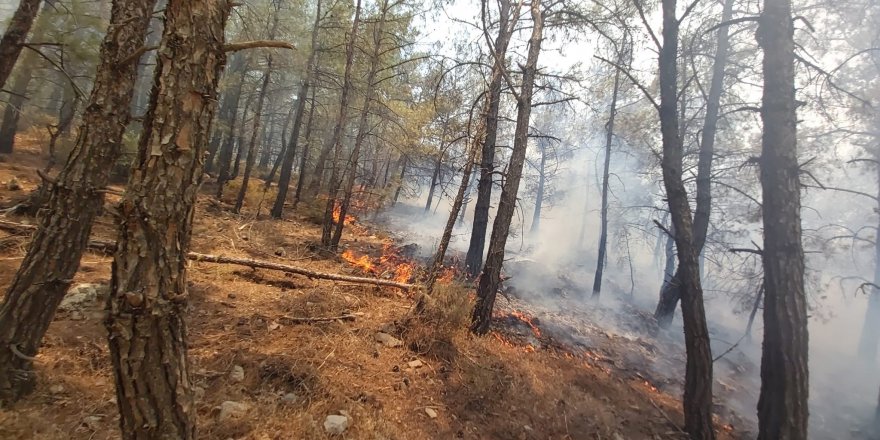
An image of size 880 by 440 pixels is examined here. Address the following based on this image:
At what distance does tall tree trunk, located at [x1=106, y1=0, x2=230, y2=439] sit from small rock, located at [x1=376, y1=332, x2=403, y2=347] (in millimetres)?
3517

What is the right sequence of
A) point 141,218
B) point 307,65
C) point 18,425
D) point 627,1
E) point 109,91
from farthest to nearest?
point 307,65 → point 627,1 → point 109,91 → point 18,425 → point 141,218

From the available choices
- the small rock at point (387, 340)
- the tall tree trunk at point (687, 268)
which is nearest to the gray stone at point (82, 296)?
the small rock at point (387, 340)

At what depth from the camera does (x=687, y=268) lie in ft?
17.5

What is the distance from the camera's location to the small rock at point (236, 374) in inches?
151

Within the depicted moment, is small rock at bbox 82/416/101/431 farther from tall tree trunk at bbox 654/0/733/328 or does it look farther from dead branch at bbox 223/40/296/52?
tall tree trunk at bbox 654/0/733/328

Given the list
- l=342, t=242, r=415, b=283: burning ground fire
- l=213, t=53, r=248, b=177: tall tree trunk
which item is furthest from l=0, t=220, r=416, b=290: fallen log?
l=213, t=53, r=248, b=177: tall tree trunk

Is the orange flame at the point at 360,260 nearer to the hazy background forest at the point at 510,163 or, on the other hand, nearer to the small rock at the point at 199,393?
the hazy background forest at the point at 510,163

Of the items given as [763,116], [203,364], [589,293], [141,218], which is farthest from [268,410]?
[589,293]

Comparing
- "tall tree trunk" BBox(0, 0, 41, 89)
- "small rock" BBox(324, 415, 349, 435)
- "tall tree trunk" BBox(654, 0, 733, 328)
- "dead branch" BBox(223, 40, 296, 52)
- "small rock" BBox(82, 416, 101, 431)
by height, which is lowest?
"small rock" BBox(324, 415, 349, 435)

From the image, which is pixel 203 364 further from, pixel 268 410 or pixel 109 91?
pixel 109 91

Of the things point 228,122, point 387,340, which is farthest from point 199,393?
point 228,122

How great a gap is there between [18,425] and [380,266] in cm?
703

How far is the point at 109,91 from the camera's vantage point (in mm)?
3078

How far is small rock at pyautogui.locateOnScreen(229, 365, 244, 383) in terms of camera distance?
3830 mm
